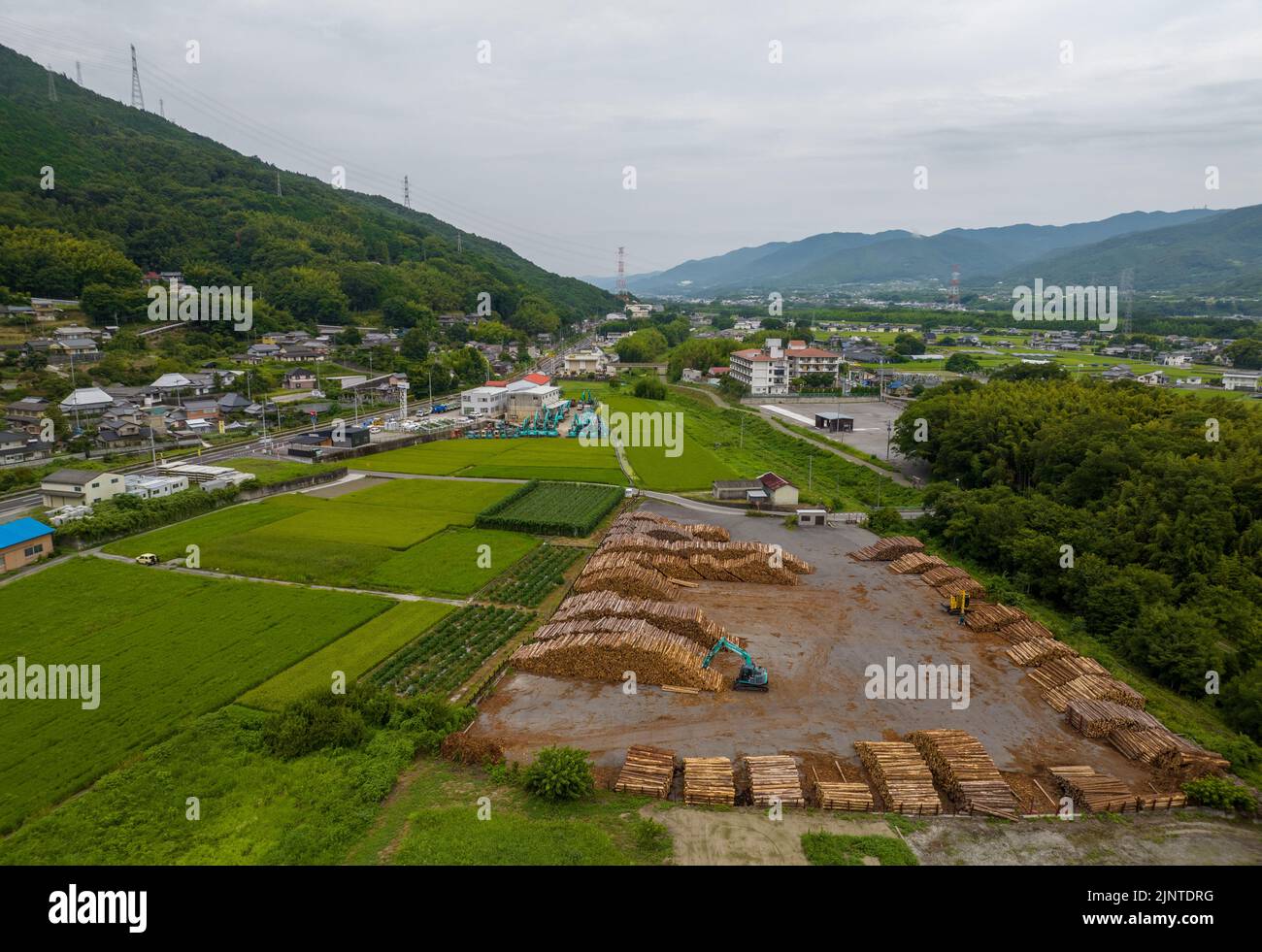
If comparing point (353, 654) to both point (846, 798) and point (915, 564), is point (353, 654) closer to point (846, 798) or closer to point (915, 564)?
point (846, 798)

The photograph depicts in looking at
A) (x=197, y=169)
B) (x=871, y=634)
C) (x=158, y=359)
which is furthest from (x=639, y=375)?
(x=197, y=169)

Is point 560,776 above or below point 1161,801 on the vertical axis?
above

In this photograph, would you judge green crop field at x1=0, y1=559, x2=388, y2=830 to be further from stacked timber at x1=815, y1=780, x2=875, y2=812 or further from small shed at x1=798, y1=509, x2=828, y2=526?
small shed at x1=798, y1=509, x2=828, y2=526

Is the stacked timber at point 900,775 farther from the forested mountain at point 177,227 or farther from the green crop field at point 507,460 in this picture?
the forested mountain at point 177,227

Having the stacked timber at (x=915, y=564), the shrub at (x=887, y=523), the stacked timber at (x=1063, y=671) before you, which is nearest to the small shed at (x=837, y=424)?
the shrub at (x=887, y=523)

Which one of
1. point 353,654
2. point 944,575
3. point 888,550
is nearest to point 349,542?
point 353,654

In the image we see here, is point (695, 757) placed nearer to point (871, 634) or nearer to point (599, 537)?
point (871, 634)
